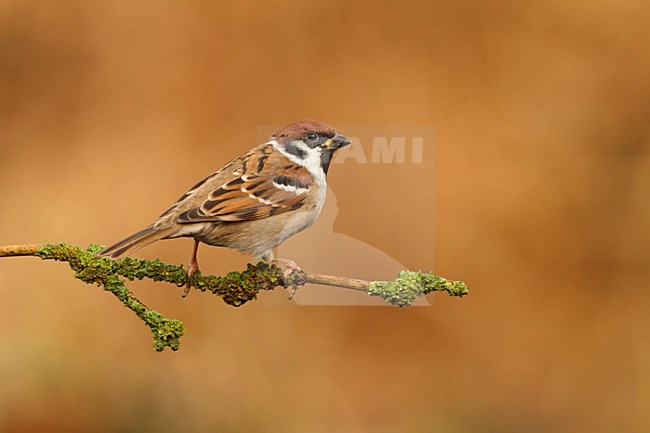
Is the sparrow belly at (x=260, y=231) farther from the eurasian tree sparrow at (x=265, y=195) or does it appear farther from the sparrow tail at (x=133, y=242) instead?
the sparrow tail at (x=133, y=242)

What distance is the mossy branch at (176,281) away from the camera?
119cm

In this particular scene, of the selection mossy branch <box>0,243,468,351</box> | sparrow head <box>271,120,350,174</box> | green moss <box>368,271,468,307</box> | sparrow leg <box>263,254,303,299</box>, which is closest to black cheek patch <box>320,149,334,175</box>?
sparrow head <box>271,120,350,174</box>

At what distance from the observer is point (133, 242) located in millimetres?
1307

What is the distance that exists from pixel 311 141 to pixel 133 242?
0.53m

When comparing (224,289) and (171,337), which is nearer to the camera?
(171,337)

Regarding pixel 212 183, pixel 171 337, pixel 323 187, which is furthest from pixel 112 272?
pixel 323 187

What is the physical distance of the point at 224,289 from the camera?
4.41 ft

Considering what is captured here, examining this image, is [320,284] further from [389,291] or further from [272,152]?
[272,152]

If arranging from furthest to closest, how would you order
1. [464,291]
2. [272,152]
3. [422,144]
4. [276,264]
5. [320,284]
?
[272,152] < [422,144] < [276,264] < [320,284] < [464,291]

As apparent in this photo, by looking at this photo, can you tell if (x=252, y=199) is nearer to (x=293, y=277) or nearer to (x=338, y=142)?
(x=338, y=142)

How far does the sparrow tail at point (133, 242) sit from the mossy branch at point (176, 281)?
0.05 ft

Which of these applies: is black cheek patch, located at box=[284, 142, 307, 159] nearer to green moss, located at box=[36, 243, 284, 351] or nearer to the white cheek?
the white cheek

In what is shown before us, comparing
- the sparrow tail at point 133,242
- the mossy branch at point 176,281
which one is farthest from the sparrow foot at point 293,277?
the sparrow tail at point 133,242

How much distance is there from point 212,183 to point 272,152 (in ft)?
Answer: 0.58
